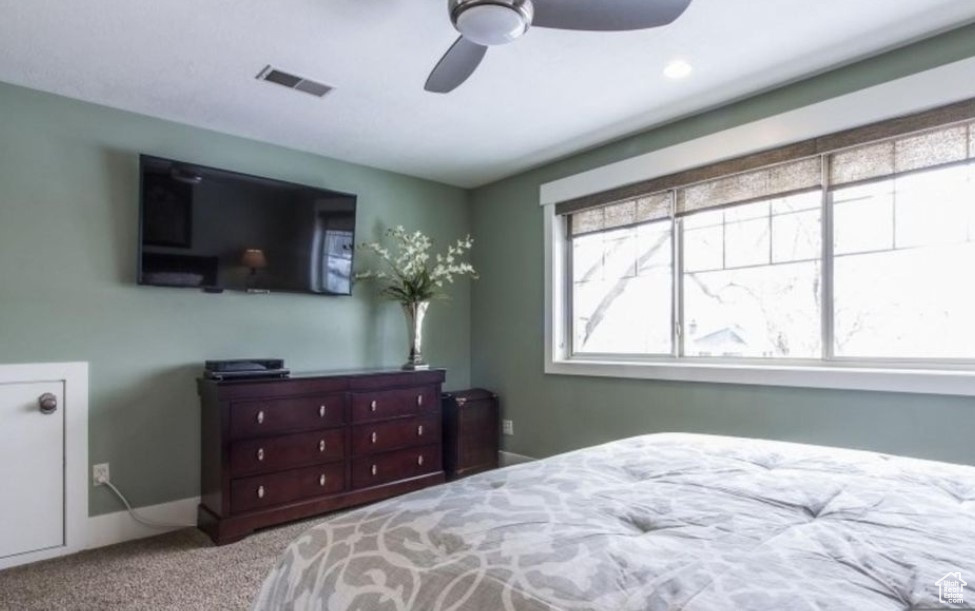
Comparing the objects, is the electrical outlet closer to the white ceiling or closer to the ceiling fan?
the white ceiling

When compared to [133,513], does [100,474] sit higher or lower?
higher

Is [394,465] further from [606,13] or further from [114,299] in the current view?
[606,13]

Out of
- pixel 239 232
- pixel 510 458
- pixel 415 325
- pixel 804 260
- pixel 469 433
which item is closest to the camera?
pixel 804 260

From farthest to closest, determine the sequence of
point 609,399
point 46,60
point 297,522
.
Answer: point 609,399 → point 297,522 → point 46,60

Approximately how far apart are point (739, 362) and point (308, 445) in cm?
248

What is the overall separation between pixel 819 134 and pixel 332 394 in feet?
9.63

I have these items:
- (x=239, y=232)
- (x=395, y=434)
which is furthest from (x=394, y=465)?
(x=239, y=232)

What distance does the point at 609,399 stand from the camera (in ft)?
11.6

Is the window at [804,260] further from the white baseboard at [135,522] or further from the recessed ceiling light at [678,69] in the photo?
the white baseboard at [135,522]

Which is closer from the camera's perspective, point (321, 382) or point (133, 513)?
point (133, 513)

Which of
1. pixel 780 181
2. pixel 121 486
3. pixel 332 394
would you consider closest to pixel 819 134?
pixel 780 181

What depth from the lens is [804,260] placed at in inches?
111

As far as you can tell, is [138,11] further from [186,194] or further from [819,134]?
[819,134]

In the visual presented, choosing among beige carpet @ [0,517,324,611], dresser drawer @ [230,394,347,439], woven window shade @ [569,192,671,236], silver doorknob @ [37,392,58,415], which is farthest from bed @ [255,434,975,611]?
silver doorknob @ [37,392,58,415]
